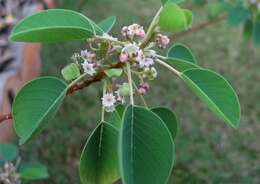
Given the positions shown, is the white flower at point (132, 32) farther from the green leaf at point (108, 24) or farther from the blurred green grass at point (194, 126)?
the blurred green grass at point (194, 126)

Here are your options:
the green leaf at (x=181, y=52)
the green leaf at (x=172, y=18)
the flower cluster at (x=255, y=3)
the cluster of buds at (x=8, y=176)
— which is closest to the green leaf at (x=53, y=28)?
the green leaf at (x=172, y=18)

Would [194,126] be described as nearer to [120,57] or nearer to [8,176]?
[8,176]

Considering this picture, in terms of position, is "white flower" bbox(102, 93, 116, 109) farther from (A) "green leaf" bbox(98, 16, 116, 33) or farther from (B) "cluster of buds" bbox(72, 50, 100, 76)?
(A) "green leaf" bbox(98, 16, 116, 33)

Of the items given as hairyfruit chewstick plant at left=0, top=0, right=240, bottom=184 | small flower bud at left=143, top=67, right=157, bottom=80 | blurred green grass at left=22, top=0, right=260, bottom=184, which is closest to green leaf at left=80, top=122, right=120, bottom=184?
hairyfruit chewstick plant at left=0, top=0, right=240, bottom=184

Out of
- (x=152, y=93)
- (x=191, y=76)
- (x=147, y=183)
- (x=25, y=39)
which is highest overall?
(x=25, y=39)

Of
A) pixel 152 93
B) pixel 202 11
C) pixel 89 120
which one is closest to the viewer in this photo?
pixel 89 120

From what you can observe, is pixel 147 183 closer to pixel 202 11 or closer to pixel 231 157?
pixel 231 157

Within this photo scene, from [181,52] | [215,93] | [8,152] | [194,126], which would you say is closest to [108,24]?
[181,52]

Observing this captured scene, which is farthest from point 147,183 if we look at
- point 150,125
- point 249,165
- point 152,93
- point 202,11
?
point 202,11
